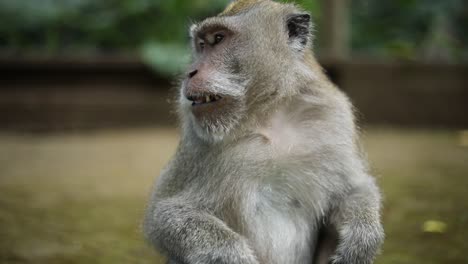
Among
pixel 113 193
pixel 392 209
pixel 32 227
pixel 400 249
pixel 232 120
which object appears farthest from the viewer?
pixel 113 193

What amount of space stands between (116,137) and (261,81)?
6.67m

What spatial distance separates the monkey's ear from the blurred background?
9.62ft

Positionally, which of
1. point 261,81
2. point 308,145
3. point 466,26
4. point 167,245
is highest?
point 466,26

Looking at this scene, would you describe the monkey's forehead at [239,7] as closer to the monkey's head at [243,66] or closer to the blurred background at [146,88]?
the monkey's head at [243,66]

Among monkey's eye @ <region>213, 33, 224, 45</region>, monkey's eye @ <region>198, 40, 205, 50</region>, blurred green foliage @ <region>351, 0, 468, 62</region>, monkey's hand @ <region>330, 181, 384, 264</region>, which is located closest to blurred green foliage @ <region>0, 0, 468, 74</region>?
blurred green foliage @ <region>351, 0, 468, 62</region>

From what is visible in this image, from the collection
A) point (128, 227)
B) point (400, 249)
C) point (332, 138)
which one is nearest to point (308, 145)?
point (332, 138)

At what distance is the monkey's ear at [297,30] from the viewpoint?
4.15 m

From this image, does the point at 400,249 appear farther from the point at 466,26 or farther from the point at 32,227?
the point at 466,26

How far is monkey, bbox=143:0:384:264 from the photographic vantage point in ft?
12.3

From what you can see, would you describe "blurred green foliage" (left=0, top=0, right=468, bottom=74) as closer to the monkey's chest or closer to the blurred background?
the blurred background

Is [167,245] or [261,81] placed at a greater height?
[261,81]

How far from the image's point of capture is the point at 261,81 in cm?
392

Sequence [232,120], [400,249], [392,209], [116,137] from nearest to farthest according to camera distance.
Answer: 1. [232,120]
2. [400,249]
3. [392,209]
4. [116,137]

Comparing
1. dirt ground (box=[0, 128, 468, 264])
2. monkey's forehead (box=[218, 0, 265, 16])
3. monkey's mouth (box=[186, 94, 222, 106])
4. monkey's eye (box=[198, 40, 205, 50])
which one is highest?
monkey's forehead (box=[218, 0, 265, 16])
